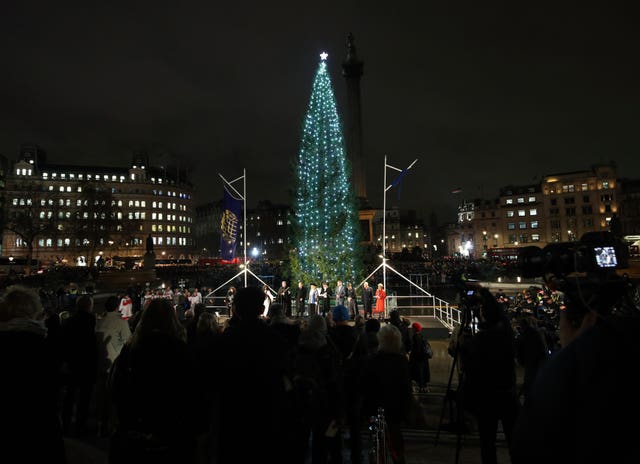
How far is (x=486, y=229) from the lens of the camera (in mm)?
104625

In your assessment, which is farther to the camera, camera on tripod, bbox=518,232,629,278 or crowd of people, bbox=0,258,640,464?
camera on tripod, bbox=518,232,629,278

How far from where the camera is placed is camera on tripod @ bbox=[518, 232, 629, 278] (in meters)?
2.53

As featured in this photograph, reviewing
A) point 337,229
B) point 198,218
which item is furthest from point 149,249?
point 198,218

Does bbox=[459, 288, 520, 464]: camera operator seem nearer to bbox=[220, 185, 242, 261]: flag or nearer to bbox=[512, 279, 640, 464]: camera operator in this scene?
bbox=[512, 279, 640, 464]: camera operator

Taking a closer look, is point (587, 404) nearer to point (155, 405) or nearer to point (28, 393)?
point (155, 405)

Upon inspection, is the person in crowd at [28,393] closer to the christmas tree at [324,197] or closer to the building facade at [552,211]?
the christmas tree at [324,197]

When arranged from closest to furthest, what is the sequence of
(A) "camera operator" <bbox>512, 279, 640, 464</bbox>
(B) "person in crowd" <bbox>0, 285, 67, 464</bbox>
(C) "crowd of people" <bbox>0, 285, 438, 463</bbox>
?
(A) "camera operator" <bbox>512, 279, 640, 464</bbox>
(B) "person in crowd" <bbox>0, 285, 67, 464</bbox>
(C) "crowd of people" <bbox>0, 285, 438, 463</bbox>

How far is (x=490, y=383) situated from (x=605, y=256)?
8.25 feet

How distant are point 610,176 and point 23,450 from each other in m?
113

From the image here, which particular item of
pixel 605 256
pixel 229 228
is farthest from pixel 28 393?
pixel 229 228

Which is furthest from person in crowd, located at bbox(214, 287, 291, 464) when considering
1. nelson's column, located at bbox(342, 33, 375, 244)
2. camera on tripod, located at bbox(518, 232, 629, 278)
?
nelson's column, located at bbox(342, 33, 375, 244)

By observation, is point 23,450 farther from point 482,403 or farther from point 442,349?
point 442,349

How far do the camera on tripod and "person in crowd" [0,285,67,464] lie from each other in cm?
390

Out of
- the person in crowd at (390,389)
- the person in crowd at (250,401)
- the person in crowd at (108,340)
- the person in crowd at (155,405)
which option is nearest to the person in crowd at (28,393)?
the person in crowd at (155,405)
